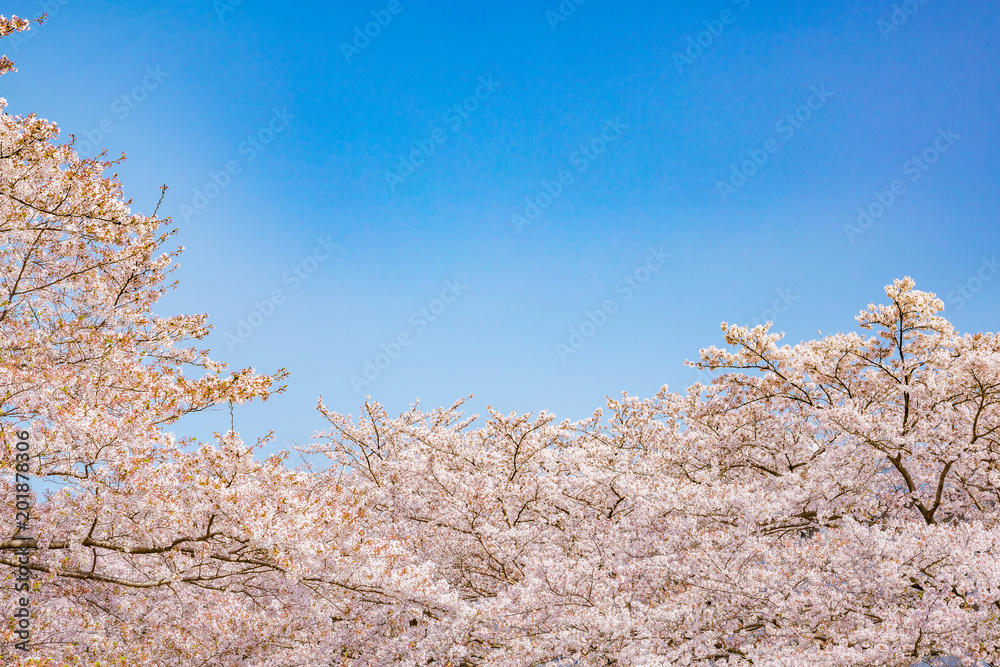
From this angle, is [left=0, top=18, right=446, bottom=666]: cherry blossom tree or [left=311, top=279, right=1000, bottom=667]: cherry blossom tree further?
[left=311, top=279, right=1000, bottom=667]: cherry blossom tree

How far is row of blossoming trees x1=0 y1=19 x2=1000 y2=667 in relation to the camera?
19.8 ft

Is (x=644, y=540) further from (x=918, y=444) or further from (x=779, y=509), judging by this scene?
(x=918, y=444)

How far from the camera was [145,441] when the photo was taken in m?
5.66

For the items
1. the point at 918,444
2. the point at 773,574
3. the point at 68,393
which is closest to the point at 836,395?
the point at 918,444

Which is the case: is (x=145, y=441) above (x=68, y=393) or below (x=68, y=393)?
below

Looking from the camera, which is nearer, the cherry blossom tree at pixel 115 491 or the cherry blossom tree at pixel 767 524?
the cherry blossom tree at pixel 115 491

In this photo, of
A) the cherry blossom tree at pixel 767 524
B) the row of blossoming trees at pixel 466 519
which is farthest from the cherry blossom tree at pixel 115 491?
the cherry blossom tree at pixel 767 524

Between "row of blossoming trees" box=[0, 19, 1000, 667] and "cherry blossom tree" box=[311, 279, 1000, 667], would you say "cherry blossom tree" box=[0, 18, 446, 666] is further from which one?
"cherry blossom tree" box=[311, 279, 1000, 667]

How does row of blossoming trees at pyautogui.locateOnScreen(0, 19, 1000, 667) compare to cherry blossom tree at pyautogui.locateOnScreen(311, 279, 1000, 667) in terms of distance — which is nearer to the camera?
row of blossoming trees at pyautogui.locateOnScreen(0, 19, 1000, 667)

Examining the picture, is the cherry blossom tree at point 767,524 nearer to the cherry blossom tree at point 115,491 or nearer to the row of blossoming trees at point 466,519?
the row of blossoming trees at point 466,519

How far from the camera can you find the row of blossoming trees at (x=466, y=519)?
6035 mm

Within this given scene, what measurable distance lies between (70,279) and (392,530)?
19.4 feet

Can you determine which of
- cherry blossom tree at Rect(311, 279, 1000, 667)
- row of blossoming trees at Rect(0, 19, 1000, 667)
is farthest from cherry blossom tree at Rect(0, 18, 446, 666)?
cherry blossom tree at Rect(311, 279, 1000, 667)

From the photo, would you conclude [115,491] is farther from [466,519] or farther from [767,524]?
[767,524]
